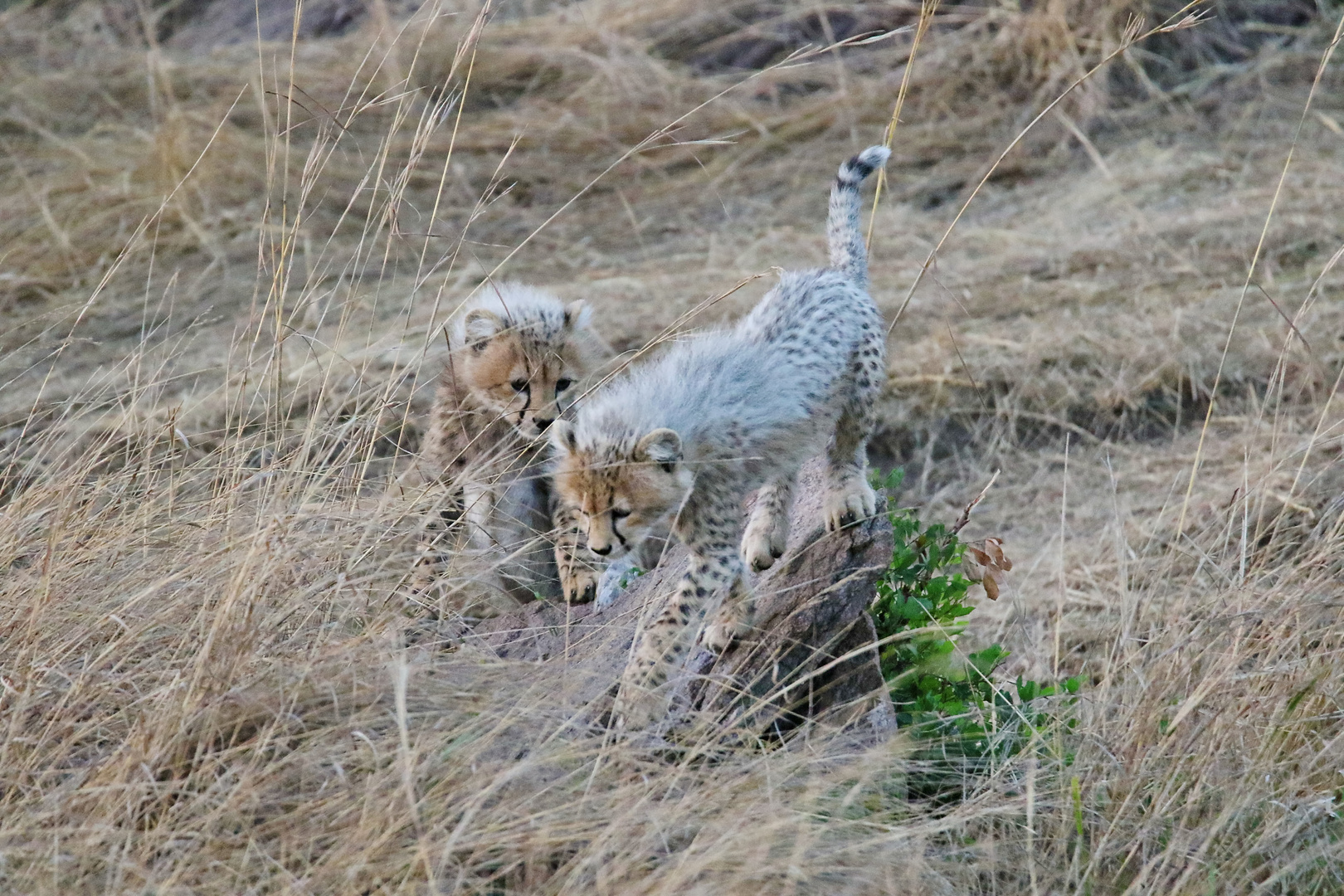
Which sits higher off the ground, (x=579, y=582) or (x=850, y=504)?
(x=850, y=504)

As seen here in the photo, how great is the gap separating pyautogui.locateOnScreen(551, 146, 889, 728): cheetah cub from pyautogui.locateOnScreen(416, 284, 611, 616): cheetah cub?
34cm

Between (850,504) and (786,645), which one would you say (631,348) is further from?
(786,645)

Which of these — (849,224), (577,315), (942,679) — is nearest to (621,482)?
(942,679)

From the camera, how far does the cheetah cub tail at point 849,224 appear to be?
405 centimetres

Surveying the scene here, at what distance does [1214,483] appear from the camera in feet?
16.7

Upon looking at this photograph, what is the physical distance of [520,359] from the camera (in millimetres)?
3998

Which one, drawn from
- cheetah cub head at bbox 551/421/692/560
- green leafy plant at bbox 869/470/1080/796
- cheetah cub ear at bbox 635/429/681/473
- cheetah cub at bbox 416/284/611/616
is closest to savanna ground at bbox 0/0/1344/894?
green leafy plant at bbox 869/470/1080/796

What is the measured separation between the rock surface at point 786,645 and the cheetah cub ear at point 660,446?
32cm

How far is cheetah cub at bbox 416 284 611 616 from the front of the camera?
150 inches

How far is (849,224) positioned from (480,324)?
1.09m

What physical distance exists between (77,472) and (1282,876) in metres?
2.60

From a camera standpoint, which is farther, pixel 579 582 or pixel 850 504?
pixel 579 582

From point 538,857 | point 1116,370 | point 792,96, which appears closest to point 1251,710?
point 538,857

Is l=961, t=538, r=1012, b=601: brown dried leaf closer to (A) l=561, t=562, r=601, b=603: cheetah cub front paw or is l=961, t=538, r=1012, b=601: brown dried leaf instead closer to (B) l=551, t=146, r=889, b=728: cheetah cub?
(B) l=551, t=146, r=889, b=728: cheetah cub
